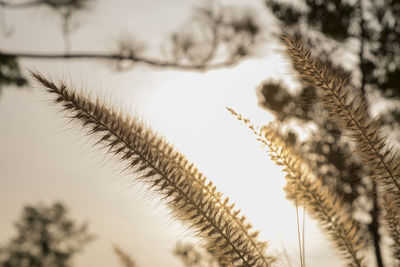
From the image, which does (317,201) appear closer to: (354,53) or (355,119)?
(355,119)

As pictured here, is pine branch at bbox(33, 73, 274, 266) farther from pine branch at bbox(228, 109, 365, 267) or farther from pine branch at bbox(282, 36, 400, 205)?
pine branch at bbox(282, 36, 400, 205)

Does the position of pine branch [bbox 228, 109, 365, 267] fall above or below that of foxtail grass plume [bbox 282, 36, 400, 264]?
below

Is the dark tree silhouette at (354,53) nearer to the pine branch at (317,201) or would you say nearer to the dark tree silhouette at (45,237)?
the pine branch at (317,201)

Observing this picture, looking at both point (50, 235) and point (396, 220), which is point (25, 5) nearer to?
point (396, 220)

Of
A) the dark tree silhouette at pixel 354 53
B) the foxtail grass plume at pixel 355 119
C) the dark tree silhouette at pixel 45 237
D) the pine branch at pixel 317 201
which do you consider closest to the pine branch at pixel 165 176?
the pine branch at pixel 317 201

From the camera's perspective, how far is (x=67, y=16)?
143 inches

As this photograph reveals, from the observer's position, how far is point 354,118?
0.52m

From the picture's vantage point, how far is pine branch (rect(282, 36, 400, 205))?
52 cm

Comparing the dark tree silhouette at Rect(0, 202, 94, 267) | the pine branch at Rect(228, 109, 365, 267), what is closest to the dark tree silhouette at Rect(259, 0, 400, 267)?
the pine branch at Rect(228, 109, 365, 267)

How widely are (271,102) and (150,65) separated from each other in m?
2.98

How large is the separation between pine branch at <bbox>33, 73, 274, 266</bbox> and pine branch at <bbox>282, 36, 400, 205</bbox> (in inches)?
10.4

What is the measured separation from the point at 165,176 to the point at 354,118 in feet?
1.11

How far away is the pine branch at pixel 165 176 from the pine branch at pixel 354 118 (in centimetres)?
27

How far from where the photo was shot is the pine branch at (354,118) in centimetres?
52
